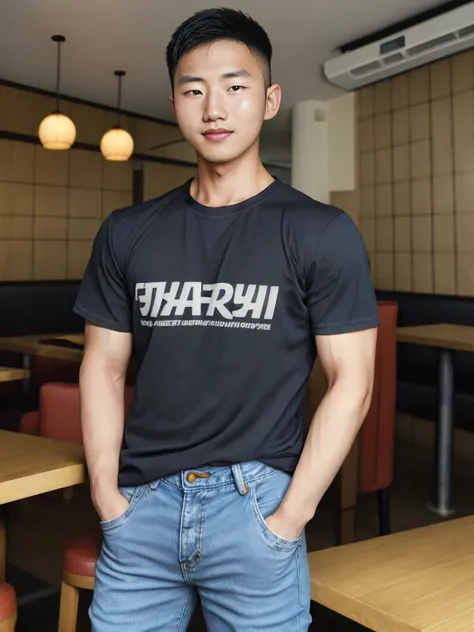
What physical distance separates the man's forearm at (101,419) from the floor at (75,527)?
116 cm

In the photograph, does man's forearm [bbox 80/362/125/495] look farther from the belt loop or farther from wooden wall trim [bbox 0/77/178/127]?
wooden wall trim [bbox 0/77/178/127]

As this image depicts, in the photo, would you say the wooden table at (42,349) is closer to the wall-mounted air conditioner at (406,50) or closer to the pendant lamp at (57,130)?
the pendant lamp at (57,130)

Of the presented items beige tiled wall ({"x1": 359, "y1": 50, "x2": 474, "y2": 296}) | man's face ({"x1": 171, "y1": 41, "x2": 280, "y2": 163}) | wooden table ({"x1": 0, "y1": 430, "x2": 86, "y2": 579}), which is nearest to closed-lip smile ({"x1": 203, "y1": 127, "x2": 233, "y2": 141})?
man's face ({"x1": 171, "y1": 41, "x2": 280, "y2": 163})

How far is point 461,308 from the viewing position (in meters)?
4.46

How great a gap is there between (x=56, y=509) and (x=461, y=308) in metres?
2.99

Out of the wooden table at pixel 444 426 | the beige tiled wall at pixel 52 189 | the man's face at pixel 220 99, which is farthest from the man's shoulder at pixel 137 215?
the beige tiled wall at pixel 52 189

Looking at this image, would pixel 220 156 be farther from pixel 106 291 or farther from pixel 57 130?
pixel 57 130

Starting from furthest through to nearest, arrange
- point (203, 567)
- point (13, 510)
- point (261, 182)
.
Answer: point (13, 510) < point (261, 182) < point (203, 567)

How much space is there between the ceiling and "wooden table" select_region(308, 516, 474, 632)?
3551mm

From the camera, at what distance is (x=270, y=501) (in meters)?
0.95

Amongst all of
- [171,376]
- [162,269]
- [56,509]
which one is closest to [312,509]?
[171,376]

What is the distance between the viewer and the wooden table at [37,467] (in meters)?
1.14

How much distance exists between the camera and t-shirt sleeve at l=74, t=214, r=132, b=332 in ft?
3.56

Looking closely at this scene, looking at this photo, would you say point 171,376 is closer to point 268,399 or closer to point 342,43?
point 268,399
